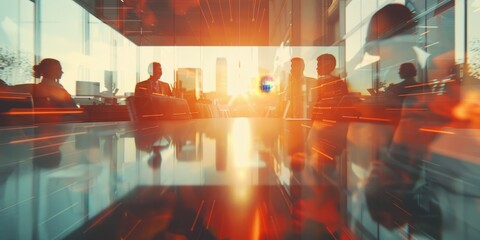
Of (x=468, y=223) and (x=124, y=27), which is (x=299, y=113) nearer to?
(x=124, y=27)

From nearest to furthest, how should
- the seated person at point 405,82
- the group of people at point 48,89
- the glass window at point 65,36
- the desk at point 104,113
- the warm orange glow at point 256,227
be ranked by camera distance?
the warm orange glow at point 256,227 < the seated person at point 405,82 < the group of people at point 48,89 < the glass window at point 65,36 < the desk at point 104,113

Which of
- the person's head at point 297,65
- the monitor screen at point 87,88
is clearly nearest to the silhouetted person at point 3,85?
the monitor screen at point 87,88

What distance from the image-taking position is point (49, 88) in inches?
136

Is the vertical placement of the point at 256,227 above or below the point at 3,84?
below

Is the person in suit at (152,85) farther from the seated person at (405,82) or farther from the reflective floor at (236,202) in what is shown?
the reflective floor at (236,202)

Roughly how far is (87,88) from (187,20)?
4.87 metres

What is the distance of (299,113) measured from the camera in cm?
720

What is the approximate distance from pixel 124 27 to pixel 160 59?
1.29 metres

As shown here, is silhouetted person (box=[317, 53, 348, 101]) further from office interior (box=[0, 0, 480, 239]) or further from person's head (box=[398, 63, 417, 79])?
person's head (box=[398, 63, 417, 79])

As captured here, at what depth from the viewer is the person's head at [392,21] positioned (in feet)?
8.66

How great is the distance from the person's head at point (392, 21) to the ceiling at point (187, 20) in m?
5.99

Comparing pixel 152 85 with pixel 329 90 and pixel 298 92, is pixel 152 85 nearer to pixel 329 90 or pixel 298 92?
pixel 329 90

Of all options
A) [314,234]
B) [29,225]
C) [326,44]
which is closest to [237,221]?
[314,234]

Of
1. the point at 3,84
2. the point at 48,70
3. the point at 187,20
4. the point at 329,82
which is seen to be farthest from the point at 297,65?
the point at 187,20
